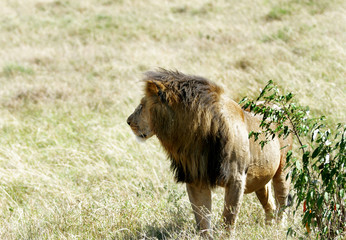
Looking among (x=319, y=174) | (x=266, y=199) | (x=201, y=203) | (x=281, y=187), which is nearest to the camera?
(x=319, y=174)

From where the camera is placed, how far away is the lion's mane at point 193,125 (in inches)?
136

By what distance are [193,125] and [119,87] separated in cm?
603

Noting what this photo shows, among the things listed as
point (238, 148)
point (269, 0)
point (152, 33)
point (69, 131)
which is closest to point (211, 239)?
point (238, 148)

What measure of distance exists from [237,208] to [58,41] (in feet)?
38.6

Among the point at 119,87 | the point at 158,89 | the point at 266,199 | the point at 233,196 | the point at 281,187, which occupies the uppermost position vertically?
the point at 158,89

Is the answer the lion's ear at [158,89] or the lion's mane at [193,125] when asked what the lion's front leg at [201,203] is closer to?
the lion's mane at [193,125]

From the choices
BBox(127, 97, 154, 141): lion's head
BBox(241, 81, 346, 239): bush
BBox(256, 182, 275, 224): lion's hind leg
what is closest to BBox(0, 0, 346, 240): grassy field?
BBox(256, 182, 275, 224): lion's hind leg

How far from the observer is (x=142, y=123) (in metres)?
3.77

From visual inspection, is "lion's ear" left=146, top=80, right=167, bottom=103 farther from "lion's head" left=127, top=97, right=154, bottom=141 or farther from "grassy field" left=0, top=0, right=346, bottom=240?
"grassy field" left=0, top=0, right=346, bottom=240

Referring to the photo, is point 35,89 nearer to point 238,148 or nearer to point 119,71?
point 119,71

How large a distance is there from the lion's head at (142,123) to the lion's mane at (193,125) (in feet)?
0.47

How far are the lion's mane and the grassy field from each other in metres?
0.48

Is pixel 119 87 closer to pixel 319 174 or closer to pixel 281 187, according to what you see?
pixel 281 187

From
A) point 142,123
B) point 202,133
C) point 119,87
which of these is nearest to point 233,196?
point 202,133
